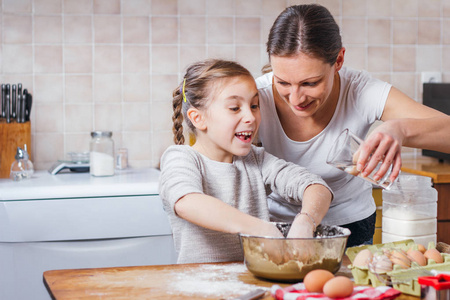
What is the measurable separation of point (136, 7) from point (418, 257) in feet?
6.60

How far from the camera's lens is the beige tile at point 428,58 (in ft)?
9.82

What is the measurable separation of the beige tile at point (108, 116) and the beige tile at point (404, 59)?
4.68 ft

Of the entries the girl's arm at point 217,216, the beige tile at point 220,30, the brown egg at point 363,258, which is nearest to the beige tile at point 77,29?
the beige tile at point 220,30

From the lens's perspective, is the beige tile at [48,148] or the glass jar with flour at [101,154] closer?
the glass jar with flour at [101,154]

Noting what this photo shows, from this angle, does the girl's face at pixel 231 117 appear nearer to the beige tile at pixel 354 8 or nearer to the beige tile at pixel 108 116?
the beige tile at pixel 108 116

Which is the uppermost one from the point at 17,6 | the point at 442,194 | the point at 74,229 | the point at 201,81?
the point at 17,6

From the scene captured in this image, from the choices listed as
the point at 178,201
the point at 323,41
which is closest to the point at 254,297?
→ the point at 178,201

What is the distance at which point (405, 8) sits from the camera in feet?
9.70

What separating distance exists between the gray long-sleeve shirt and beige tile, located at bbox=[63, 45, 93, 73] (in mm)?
1383

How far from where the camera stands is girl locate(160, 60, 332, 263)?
1.35 metres

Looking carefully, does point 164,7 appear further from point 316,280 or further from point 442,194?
point 316,280

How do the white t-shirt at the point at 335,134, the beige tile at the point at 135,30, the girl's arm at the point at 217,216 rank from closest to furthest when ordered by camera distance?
1. the girl's arm at the point at 217,216
2. the white t-shirt at the point at 335,134
3. the beige tile at the point at 135,30

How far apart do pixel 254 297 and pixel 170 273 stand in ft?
0.77

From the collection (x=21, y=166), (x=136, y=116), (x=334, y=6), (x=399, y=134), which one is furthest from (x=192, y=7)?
(x=399, y=134)
